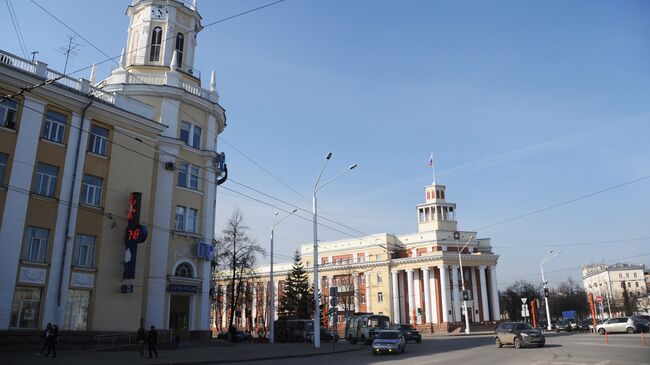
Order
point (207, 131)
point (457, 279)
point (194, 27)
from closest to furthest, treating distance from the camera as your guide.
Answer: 1. point (207, 131)
2. point (194, 27)
3. point (457, 279)

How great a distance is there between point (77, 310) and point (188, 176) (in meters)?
12.3

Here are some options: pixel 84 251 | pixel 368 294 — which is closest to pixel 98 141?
pixel 84 251

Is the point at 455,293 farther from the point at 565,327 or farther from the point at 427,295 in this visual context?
the point at 565,327

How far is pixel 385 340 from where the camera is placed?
26.9 metres

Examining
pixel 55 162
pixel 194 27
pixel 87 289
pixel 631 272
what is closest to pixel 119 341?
pixel 87 289

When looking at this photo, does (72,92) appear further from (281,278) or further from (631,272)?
(631,272)

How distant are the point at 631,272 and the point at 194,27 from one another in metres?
157

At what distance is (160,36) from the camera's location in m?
40.3

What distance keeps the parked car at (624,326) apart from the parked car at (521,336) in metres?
16.4

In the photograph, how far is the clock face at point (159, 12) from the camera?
40.2 m

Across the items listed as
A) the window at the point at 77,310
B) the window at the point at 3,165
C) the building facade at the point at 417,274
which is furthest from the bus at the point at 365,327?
the building facade at the point at 417,274

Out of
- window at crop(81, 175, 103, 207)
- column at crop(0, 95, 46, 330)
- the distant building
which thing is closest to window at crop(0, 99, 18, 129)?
column at crop(0, 95, 46, 330)

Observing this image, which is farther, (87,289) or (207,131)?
(207,131)

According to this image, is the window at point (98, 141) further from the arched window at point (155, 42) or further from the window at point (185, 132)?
the arched window at point (155, 42)
